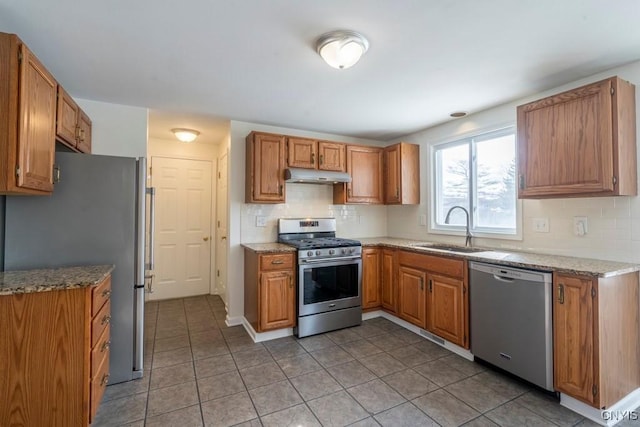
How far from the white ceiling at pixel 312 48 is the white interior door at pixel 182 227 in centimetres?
156

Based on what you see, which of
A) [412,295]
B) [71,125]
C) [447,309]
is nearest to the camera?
[71,125]

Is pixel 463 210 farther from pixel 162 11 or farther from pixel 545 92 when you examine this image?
pixel 162 11

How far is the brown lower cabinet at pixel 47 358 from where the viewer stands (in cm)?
154

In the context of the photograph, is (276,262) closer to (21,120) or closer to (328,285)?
(328,285)

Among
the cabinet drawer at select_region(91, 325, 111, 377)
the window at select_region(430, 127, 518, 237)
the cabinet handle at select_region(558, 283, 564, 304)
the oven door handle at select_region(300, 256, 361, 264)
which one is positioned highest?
the window at select_region(430, 127, 518, 237)

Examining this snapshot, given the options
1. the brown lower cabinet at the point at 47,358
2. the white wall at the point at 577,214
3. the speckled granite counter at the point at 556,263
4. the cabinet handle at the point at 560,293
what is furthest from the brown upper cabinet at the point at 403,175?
the brown lower cabinet at the point at 47,358

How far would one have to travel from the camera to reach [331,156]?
146 inches

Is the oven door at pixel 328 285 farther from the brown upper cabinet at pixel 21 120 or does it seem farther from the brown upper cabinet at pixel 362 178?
the brown upper cabinet at pixel 21 120

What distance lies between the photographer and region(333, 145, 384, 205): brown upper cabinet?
3859 mm

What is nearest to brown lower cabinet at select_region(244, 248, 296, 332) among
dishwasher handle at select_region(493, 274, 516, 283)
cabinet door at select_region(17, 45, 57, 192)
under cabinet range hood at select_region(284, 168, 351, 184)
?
under cabinet range hood at select_region(284, 168, 351, 184)

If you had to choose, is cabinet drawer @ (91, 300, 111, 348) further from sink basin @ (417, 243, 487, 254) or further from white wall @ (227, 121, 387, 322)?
sink basin @ (417, 243, 487, 254)

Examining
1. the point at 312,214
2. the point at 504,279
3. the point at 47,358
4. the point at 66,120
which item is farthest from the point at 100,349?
the point at 504,279

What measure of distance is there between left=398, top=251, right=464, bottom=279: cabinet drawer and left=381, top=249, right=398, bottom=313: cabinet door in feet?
Answer: 0.50

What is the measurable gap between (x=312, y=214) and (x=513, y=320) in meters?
2.42
